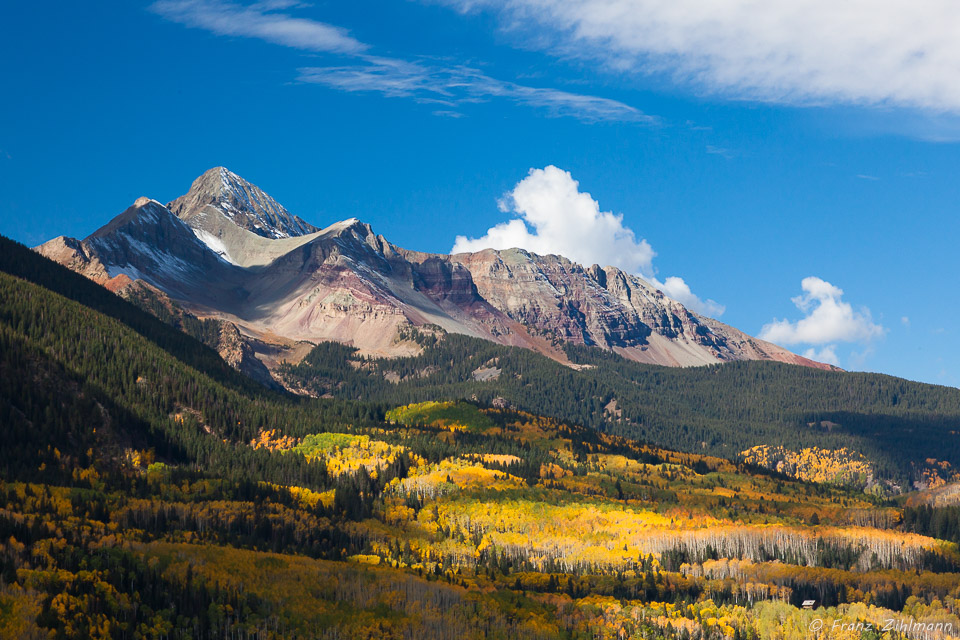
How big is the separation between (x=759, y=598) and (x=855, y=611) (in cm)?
1991

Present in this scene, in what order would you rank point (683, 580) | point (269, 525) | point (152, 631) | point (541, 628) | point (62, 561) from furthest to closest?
1. point (269, 525)
2. point (683, 580)
3. point (541, 628)
4. point (62, 561)
5. point (152, 631)

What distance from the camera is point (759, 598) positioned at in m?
166

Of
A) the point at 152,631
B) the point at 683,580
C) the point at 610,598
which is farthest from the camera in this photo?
the point at 683,580

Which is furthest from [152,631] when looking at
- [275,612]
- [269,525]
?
[269,525]

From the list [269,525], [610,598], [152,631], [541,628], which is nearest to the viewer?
[152,631]

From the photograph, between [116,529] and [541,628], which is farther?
[116,529]

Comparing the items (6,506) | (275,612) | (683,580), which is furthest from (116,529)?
(683,580)

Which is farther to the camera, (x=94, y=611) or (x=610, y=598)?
(x=610, y=598)

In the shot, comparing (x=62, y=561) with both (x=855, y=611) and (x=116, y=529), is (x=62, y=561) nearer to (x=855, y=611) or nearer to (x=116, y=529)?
(x=116, y=529)

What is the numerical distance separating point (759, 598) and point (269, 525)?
8121 centimetres

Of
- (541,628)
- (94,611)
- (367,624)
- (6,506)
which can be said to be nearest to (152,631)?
(94,611)

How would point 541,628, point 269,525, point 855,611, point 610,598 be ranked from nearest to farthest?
point 541,628
point 855,611
point 610,598
point 269,525

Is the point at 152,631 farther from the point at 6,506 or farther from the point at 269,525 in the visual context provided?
the point at 269,525

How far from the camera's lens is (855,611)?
148 m
